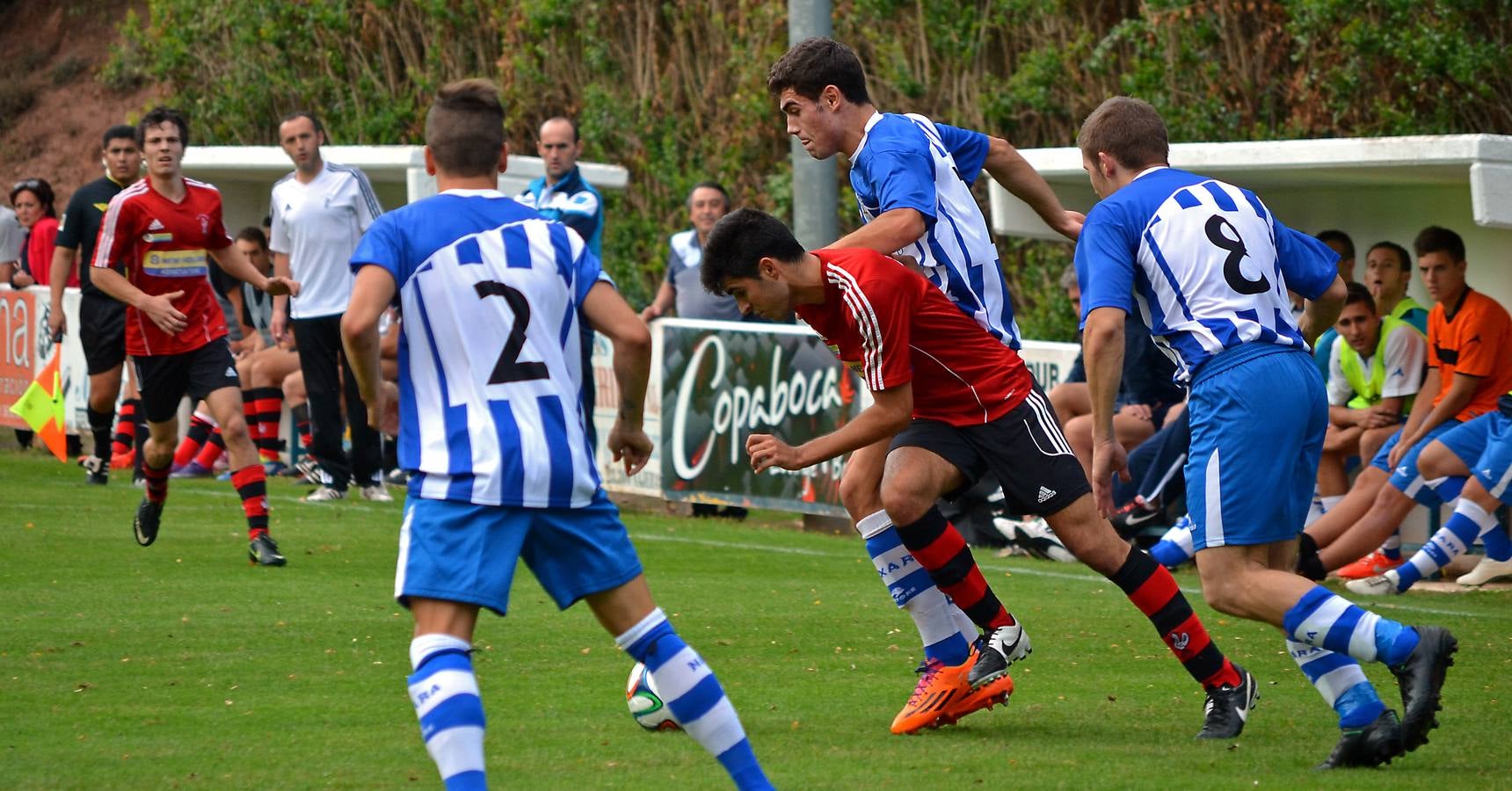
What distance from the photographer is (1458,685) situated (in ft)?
22.6

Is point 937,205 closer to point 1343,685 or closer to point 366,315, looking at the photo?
point 1343,685

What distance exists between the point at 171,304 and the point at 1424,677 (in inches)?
268

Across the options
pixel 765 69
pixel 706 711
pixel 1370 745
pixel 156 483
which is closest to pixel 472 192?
pixel 706 711

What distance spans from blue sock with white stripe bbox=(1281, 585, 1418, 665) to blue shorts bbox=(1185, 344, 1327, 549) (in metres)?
0.21

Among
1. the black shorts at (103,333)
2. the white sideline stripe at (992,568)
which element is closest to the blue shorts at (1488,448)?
the white sideline stripe at (992,568)

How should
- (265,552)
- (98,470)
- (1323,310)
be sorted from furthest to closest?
(98,470)
(265,552)
(1323,310)

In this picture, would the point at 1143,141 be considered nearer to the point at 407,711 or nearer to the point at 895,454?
the point at 895,454

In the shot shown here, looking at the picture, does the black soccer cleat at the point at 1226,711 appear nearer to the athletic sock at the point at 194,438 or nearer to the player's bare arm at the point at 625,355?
the player's bare arm at the point at 625,355

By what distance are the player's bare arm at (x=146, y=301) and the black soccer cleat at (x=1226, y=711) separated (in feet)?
18.9

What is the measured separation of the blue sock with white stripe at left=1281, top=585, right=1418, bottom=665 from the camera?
5.21 meters

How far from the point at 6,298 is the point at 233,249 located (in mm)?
8168

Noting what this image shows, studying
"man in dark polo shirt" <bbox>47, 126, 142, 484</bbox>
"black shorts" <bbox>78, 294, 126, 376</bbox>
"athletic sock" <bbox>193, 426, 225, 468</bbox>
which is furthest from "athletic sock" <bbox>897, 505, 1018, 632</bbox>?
"athletic sock" <bbox>193, 426, 225, 468</bbox>

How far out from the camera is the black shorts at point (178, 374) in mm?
9906

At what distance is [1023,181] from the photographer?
6.56 meters
